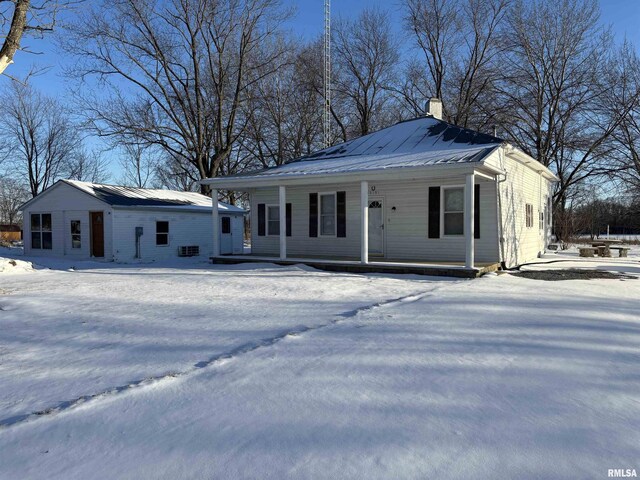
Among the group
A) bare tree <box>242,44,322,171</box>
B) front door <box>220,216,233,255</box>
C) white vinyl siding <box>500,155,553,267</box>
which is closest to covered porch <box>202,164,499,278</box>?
white vinyl siding <box>500,155,553,267</box>

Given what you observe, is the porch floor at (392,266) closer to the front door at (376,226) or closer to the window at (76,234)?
the front door at (376,226)

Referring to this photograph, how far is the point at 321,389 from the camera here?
144 inches

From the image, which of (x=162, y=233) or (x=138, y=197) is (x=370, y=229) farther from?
(x=138, y=197)

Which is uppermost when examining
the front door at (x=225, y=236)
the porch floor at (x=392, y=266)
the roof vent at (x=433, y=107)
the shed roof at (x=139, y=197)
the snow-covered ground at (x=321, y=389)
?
the roof vent at (x=433, y=107)

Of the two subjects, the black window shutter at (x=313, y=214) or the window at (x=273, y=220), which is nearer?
the black window shutter at (x=313, y=214)

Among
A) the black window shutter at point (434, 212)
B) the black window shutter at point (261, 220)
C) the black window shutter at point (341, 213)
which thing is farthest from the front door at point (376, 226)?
the black window shutter at point (261, 220)

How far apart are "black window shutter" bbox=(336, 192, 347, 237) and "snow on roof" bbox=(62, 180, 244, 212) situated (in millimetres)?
8158

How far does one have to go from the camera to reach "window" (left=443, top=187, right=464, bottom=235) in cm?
1264

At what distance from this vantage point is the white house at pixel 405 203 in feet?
38.1

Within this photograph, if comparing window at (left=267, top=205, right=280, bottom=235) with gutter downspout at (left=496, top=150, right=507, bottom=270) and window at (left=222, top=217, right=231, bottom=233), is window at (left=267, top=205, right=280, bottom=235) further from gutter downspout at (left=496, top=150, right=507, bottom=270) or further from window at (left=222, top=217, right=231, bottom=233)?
gutter downspout at (left=496, top=150, right=507, bottom=270)

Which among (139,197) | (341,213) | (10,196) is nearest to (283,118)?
(139,197)

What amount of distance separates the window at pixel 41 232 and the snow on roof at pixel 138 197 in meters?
2.35

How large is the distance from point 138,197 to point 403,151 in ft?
37.8

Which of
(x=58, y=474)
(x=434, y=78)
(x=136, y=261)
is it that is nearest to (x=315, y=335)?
(x=58, y=474)
